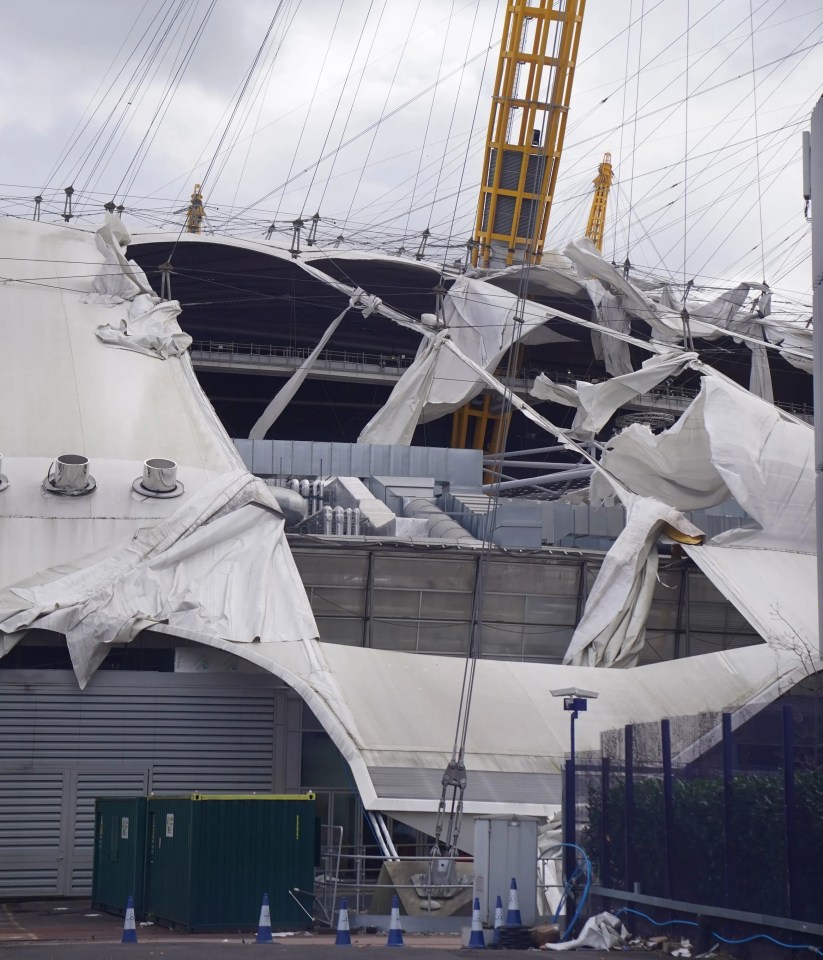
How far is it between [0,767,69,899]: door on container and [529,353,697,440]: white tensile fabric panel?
18.2 m

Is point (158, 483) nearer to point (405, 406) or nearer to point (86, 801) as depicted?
point (86, 801)

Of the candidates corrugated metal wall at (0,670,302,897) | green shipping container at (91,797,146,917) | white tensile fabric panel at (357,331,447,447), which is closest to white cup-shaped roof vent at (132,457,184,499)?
corrugated metal wall at (0,670,302,897)

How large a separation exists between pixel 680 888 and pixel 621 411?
4081cm

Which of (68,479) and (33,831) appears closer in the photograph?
(33,831)

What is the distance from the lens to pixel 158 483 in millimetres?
26156

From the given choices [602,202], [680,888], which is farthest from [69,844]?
[602,202]

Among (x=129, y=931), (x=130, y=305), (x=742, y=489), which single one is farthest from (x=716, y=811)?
(x=130, y=305)

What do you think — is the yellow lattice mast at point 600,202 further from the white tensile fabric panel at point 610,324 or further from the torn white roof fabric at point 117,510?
the torn white roof fabric at point 117,510

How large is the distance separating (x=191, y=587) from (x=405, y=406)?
18055 mm

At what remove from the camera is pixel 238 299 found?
49625mm

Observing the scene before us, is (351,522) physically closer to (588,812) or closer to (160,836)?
(160,836)

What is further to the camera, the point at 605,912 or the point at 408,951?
the point at 605,912

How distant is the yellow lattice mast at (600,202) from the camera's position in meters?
86.3

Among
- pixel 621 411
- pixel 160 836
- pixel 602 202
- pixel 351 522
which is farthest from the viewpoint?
pixel 602 202
